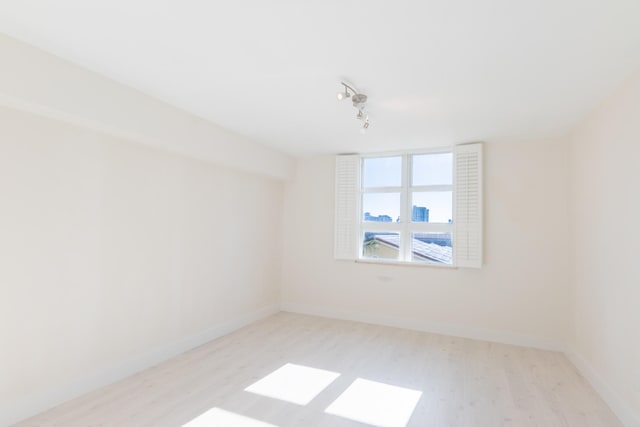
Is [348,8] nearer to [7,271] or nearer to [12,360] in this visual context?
[7,271]

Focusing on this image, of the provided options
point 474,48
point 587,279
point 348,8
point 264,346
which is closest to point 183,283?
point 264,346

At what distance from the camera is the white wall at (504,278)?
3756 millimetres

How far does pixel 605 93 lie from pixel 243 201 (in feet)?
12.8

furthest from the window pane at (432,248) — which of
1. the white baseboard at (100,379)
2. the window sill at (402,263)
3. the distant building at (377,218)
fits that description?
the white baseboard at (100,379)

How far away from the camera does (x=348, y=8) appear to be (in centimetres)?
165

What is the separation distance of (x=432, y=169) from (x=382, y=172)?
71cm

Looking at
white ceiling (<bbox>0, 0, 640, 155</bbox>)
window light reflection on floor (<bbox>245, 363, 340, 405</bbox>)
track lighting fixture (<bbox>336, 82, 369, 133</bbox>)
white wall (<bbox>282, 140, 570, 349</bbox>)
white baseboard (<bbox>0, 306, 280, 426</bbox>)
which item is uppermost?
white ceiling (<bbox>0, 0, 640, 155</bbox>)

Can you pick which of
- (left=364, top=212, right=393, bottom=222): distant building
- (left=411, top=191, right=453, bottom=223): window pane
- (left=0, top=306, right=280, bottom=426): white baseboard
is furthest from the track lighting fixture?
(left=0, top=306, right=280, bottom=426): white baseboard

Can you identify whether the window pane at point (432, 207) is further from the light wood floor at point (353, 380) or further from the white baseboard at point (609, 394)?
the white baseboard at point (609, 394)

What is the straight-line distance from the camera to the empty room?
76.3 inches

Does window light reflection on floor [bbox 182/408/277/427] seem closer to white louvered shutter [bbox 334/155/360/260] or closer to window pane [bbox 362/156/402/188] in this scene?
white louvered shutter [bbox 334/155/360/260]

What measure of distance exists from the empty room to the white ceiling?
17mm

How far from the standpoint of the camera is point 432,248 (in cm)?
446

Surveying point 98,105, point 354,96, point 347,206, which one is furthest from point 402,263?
point 98,105
